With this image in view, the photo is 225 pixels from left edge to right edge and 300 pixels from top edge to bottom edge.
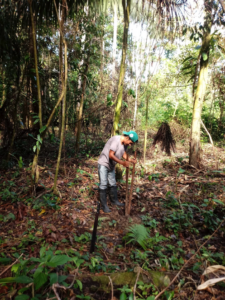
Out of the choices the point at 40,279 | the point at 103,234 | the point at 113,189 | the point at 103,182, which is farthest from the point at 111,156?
the point at 40,279

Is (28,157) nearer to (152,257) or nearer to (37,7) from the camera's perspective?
(37,7)

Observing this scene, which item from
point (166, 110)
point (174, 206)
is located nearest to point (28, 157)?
point (174, 206)

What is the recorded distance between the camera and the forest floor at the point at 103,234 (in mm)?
1870

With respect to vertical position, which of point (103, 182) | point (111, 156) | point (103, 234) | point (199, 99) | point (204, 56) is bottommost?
point (103, 234)

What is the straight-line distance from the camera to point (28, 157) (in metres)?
6.29

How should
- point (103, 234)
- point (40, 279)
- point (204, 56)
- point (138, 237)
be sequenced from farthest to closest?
point (204, 56), point (103, 234), point (138, 237), point (40, 279)

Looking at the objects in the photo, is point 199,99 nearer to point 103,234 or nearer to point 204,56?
point 204,56

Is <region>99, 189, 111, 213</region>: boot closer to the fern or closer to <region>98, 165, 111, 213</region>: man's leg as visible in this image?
<region>98, 165, 111, 213</region>: man's leg

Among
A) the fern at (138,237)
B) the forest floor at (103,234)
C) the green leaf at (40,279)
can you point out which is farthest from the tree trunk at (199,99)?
the green leaf at (40,279)

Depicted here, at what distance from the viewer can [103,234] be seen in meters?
3.36

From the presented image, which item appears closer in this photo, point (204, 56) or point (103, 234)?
point (103, 234)

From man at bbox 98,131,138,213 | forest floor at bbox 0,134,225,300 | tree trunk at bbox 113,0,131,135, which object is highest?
tree trunk at bbox 113,0,131,135

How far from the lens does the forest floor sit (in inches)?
73.6

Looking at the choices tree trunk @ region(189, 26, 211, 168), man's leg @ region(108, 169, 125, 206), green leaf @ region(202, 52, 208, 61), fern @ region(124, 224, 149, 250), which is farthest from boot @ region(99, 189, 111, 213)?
green leaf @ region(202, 52, 208, 61)
